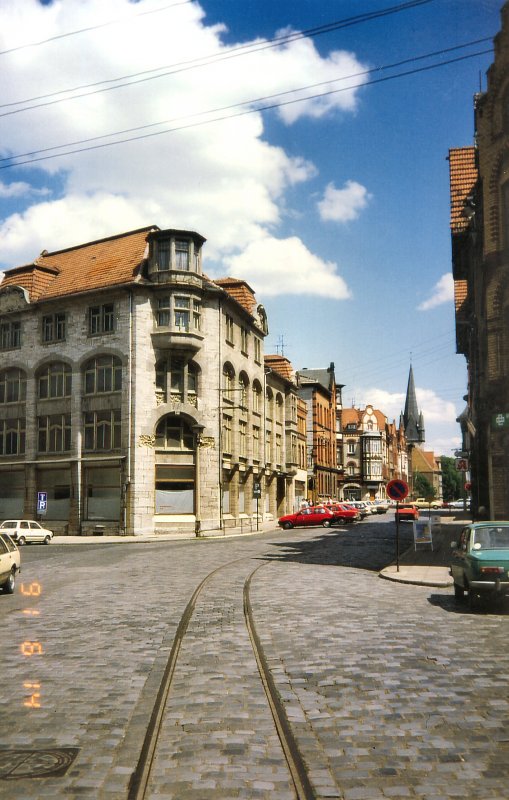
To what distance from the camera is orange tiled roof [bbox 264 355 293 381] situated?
69000mm

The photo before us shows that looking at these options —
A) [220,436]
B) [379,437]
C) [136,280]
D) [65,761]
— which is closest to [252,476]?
[220,436]

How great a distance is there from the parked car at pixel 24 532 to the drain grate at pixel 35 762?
1323 inches

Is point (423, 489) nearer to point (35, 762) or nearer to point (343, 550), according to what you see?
point (343, 550)

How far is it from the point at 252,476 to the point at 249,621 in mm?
43783

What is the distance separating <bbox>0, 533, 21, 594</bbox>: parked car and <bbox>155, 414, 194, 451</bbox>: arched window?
28008 mm

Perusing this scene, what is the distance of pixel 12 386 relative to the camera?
1965 inches

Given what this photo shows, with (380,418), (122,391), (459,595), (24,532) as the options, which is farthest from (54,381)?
(380,418)

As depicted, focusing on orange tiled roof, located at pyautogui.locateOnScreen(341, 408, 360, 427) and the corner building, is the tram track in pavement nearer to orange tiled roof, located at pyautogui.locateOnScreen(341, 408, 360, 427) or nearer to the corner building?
the corner building

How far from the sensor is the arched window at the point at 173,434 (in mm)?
45344

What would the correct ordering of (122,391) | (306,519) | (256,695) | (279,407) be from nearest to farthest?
(256,695) → (122,391) → (306,519) → (279,407)

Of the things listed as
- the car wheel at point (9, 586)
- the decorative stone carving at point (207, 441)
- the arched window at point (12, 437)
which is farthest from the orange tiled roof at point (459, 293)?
the car wheel at point (9, 586)

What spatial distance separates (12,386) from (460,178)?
30.1 meters

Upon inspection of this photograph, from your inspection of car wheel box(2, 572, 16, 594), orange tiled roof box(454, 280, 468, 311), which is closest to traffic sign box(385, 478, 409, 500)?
car wheel box(2, 572, 16, 594)

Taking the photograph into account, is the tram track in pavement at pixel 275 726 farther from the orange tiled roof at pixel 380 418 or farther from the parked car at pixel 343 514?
the orange tiled roof at pixel 380 418
